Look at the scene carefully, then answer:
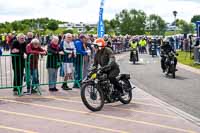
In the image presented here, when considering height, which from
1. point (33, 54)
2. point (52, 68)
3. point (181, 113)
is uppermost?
point (33, 54)

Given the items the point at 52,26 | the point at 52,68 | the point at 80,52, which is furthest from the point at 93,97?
the point at 52,26

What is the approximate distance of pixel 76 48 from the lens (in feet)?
48.6

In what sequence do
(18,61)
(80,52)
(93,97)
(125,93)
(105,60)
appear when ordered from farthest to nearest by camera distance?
1. (80,52)
2. (18,61)
3. (125,93)
4. (105,60)
5. (93,97)

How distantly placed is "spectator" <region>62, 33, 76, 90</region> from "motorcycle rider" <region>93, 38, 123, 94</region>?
280cm

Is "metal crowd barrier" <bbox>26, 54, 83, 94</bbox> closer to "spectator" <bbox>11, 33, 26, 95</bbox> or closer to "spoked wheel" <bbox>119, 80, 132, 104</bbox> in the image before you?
"spectator" <bbox>11, 33, 26, 95</bbox>

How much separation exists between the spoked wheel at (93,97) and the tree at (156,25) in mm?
70735

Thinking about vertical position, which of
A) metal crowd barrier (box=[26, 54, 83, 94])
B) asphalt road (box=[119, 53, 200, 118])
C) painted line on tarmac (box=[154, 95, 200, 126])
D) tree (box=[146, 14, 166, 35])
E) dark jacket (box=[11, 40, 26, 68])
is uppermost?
tree (box=[146, 14, 166, 35])

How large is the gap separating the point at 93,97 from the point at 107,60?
1.16 m

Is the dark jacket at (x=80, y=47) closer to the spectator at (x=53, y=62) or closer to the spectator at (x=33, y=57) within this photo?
the spectator at (x=53, y=62)

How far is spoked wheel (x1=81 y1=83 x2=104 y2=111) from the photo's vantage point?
411 inches

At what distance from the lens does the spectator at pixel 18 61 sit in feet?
42.5

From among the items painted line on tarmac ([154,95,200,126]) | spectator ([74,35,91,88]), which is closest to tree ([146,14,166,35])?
spectator ([74,35,91,88])

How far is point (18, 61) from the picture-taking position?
1295 cm

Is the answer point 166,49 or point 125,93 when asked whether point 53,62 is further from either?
point 166,49
